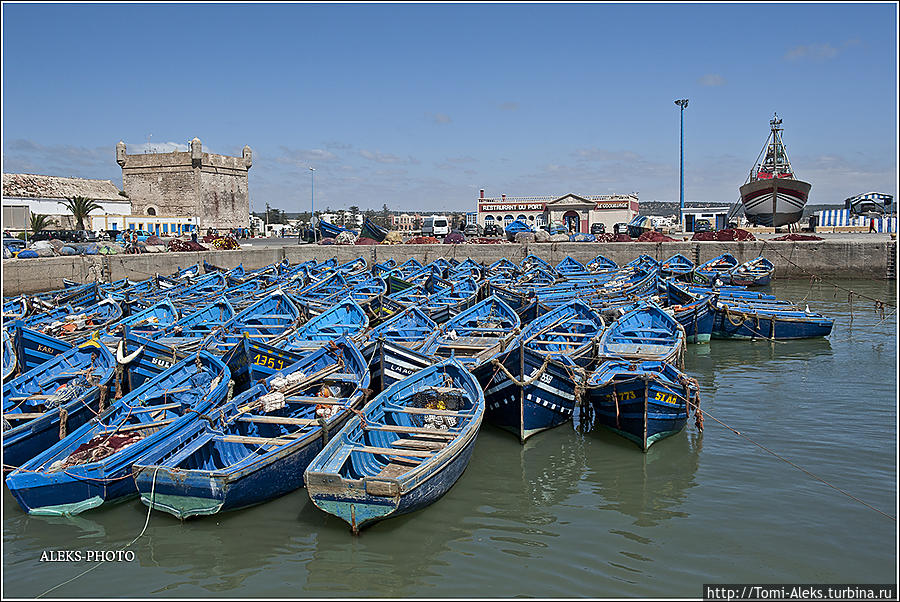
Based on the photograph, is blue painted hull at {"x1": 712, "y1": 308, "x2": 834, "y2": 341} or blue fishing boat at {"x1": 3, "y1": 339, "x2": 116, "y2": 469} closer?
blue fishing boat at {"x1": 3, "y1": 339, "x2": 116, "y2": 469}

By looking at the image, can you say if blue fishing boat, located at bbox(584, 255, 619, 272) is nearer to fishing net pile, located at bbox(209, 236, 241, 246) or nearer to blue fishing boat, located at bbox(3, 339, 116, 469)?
fishing net pile, located at bbox(209, 236, 241, 246)

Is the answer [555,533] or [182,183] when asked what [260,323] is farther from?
[182,183]

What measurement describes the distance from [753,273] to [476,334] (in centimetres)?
2291

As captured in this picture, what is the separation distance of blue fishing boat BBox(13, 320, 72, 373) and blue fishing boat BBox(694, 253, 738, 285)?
25.9 meters

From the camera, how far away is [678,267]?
3472cm

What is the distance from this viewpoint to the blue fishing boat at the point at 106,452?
885 centimetres

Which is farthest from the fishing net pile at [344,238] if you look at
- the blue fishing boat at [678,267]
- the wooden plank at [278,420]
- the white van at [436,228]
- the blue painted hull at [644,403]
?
the wooden plank at [278,420]

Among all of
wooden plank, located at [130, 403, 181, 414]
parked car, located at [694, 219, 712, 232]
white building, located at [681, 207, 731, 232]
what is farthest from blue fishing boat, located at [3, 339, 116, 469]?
white building, located at [681, 207, 731, 232]

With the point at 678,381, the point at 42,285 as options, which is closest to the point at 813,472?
the point at 678,381

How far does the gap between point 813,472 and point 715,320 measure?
10738mm

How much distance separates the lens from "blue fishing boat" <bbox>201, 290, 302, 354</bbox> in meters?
15.1

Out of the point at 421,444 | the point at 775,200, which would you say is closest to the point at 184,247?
the point at 421,444

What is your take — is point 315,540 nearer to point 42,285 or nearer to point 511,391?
point 511,391

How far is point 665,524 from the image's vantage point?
9266mm
